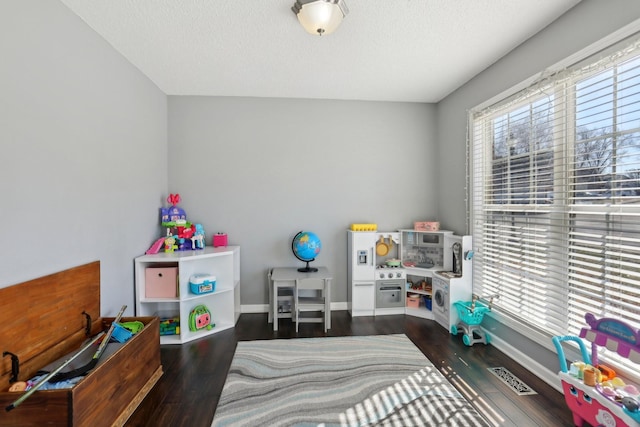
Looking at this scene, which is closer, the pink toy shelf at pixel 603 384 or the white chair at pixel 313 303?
the pink toy shelf at pixel 603 384

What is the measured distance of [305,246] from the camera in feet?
10.2

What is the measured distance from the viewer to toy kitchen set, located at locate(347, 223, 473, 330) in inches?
125

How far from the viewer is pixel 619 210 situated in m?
1.62

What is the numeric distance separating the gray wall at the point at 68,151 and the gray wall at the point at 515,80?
133 inches

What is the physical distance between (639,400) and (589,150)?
56.1 inches

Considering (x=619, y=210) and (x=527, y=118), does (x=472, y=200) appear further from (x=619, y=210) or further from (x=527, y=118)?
(x=619, y=210)

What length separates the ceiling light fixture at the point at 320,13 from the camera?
1.75 m

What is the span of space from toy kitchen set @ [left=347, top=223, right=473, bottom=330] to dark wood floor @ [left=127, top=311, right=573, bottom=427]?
0.56 ft

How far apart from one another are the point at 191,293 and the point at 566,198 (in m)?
3.26

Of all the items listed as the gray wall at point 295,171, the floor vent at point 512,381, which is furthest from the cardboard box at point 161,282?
the floor vent at point 512,381

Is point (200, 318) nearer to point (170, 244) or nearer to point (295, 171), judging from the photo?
point (170, 244)

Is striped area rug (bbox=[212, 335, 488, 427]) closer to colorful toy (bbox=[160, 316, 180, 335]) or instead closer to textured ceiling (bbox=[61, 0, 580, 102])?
colorful toy (bbox=[160, 316, 180, 335])

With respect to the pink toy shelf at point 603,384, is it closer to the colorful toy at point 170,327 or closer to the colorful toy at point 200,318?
the colorful toy at point 200,318

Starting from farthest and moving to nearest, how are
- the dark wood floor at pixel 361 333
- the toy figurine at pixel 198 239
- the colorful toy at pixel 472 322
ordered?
1. the toy figurine at pixel 198 239
2. the colorful toy at pixel 472 322
3. the dark wood floor at pixel 361 333
